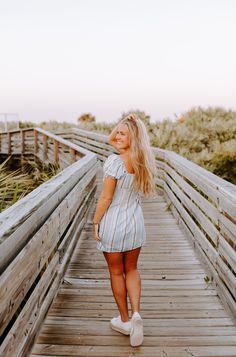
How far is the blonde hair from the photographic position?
127 inches

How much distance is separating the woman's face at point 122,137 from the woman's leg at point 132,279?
0.83 m

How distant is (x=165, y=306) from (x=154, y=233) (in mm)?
2734

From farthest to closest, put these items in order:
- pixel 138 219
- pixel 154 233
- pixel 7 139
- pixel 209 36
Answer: pixel 7 139
pixel 209 36
pixel 154 233
pixel 138 219

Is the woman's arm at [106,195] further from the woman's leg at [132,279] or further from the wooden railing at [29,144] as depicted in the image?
the wooden railing at [29,144]

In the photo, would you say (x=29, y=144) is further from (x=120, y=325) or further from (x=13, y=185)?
(x=120, y=325)

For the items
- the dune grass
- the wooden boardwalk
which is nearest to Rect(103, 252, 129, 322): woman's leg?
the wooden boardwalk

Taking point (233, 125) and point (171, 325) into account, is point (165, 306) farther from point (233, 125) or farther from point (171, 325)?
point (233, 125)

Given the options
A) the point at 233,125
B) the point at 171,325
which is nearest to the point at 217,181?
the point at 171,325

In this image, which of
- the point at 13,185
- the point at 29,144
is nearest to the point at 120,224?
the point at 13,185

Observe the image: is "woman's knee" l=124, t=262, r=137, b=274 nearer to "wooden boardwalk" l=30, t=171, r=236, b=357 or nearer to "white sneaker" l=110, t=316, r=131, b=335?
"white sneaker" l=110, t=316, r=131, b=335

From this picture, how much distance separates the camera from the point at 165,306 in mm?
4160

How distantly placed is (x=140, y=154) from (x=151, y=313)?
61.3 inches

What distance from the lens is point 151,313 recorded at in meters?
4.00

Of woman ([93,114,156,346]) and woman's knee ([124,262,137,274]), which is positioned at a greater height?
woman ([93,114,156,346])
